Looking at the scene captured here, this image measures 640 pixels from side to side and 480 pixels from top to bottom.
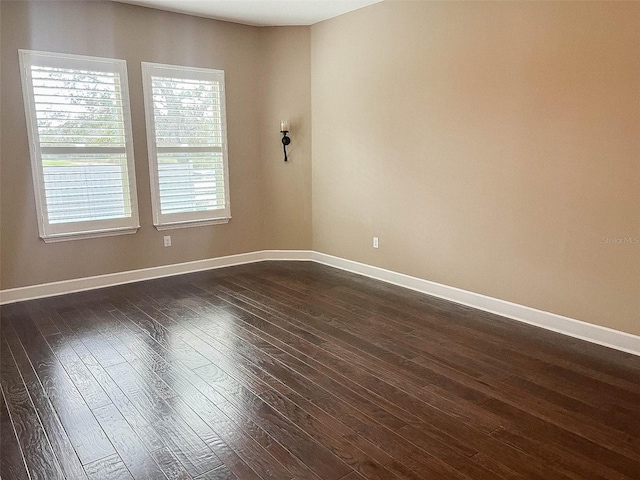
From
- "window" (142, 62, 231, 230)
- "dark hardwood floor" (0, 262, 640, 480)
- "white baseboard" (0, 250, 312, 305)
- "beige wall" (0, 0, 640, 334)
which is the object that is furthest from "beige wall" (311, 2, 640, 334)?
"window" (142, 62, 231, 230)

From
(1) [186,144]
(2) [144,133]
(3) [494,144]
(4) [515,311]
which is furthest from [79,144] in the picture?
(4) [515,311]

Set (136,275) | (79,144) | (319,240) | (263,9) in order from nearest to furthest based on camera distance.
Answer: (79,144) → (263,9) → (136,275) → (319,240)

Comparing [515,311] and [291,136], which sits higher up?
[291,136]

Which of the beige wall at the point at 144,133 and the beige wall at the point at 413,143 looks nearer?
the beige wall at the point at 413,143

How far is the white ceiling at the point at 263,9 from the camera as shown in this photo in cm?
435

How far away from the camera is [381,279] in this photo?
15.6 feet

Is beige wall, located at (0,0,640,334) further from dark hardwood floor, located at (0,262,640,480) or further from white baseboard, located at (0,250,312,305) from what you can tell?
dark hardwood floor, located at (0,262,640,480)

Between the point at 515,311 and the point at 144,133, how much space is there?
3949 millimetres

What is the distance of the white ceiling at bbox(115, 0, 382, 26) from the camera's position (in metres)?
4.35

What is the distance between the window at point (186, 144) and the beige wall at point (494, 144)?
4.21ft

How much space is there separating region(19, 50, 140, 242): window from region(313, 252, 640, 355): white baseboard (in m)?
2.67

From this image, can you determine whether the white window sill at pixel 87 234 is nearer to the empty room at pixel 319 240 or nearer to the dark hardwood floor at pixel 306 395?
the empty room at pixel 319 240

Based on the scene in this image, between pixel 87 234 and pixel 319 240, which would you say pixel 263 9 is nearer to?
pixel 319 240

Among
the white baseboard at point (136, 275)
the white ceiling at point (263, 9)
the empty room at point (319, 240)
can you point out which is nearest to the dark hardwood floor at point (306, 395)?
the empty room at point (319, 240)
